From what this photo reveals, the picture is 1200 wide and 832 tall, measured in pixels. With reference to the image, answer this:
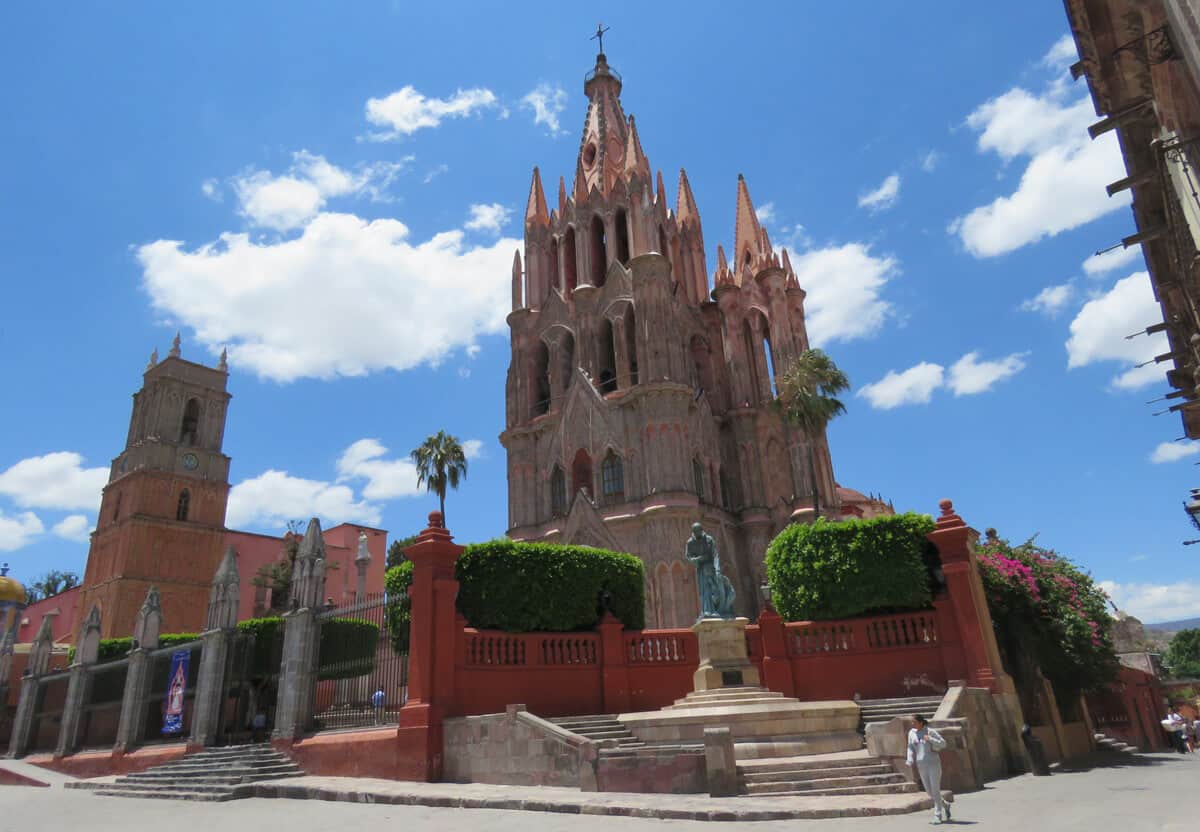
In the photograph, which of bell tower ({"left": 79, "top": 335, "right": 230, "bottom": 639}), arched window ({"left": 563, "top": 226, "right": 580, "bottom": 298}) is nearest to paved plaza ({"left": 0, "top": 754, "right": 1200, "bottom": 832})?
arched window ({"left": 563, "top": 226, "right": 580, "bottom": 298})

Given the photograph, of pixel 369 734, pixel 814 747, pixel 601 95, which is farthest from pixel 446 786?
pixel 601 95

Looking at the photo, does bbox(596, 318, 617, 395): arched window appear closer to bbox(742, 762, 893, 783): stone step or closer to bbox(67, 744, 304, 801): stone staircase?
bbox(67, 744, 304, 801): stone staircase

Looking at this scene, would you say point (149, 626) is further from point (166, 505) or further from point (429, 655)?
point (166, 505)

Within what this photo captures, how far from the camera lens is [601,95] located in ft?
145

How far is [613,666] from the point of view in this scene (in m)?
16.0

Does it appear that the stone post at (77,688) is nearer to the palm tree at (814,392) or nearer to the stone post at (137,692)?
the stone post at (137,692)

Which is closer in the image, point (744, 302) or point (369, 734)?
point (369, 734)

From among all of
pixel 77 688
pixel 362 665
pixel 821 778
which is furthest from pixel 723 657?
pixel 77 688

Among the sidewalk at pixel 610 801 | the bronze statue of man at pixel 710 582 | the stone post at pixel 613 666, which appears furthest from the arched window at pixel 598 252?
the sidewalk at pixel 610 801

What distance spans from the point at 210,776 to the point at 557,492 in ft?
68.6

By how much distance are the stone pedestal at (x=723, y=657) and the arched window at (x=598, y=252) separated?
26.0 metres

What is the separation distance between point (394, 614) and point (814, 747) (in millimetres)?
8084

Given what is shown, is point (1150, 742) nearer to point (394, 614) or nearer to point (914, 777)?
point (914, 777)

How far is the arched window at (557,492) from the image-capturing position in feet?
112
